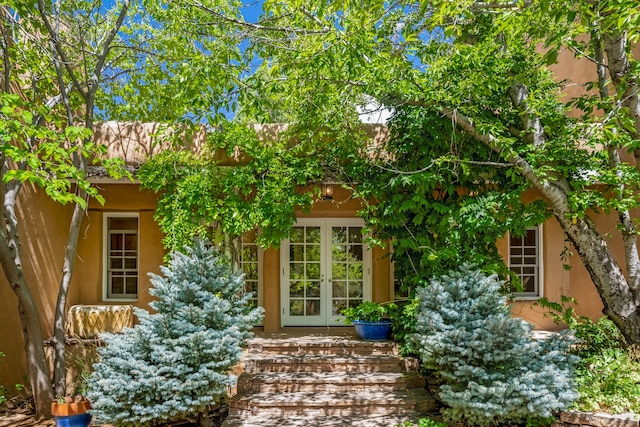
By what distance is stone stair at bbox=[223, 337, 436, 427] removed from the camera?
6.01 metres

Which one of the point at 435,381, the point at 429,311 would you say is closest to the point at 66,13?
the point at 429,311

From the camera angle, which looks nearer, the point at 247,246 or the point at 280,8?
A: the point at 280,8

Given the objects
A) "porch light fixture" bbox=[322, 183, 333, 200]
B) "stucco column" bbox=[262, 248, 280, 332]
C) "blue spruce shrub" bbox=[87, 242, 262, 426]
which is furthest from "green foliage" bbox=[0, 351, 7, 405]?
"porch light fixture" bbox=[322, 183, 333, 200]

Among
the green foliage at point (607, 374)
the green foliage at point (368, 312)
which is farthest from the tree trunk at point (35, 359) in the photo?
the green foliage at point (607, 374)

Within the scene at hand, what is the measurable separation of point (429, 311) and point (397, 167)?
2701mm

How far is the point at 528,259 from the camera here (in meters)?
9.81

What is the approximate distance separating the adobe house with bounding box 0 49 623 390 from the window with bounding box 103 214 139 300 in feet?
0.06

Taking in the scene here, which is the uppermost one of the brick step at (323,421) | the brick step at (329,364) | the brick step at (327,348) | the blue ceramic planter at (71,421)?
the brick step at (327,348)

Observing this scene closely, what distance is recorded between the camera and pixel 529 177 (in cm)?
651

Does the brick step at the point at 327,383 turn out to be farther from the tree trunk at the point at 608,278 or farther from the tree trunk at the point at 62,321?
the tree trunk at the point at 608,278

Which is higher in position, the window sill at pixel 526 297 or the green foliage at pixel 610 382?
the window sill at pixel 526 297

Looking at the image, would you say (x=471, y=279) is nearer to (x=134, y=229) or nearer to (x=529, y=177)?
(x=529, y=177)

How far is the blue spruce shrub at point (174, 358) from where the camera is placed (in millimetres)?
5395

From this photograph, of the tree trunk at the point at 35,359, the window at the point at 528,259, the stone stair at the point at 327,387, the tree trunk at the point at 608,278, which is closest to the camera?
the stone stair at the point at 327,387
